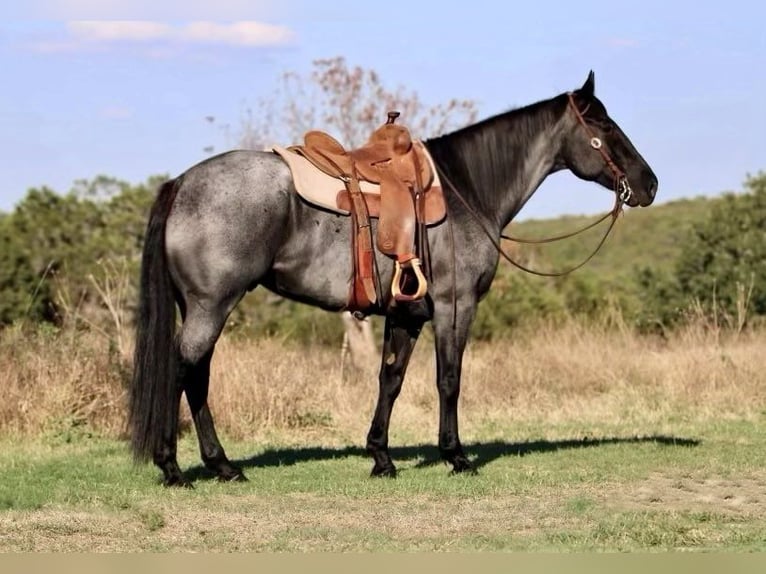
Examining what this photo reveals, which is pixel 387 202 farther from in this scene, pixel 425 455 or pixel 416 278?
pixel 425 455

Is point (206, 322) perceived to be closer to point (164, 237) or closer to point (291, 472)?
point (164, 237)

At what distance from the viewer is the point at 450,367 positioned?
29.1 feet

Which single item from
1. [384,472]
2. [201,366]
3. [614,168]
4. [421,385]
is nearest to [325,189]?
[201,366]

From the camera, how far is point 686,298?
22.2 m

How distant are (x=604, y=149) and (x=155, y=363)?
12.7 ft

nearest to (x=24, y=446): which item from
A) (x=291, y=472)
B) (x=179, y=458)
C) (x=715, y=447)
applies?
(x=179, y=458)

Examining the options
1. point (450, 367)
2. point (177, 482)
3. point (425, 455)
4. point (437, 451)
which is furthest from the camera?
point (437, 451)

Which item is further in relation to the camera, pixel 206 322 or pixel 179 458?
pixel 179 458

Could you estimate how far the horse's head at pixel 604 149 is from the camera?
9.38 m

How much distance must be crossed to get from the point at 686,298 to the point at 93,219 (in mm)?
12331

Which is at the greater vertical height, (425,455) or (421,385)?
(421,385)

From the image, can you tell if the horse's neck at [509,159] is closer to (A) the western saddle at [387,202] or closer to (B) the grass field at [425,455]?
(A) the western saddle at [387,202]

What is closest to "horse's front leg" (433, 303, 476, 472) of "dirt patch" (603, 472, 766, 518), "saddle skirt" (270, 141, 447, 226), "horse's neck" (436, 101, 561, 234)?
"saddle skirt" (270, 141, 447, 226)

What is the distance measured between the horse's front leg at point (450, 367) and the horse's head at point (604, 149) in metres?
1.60
